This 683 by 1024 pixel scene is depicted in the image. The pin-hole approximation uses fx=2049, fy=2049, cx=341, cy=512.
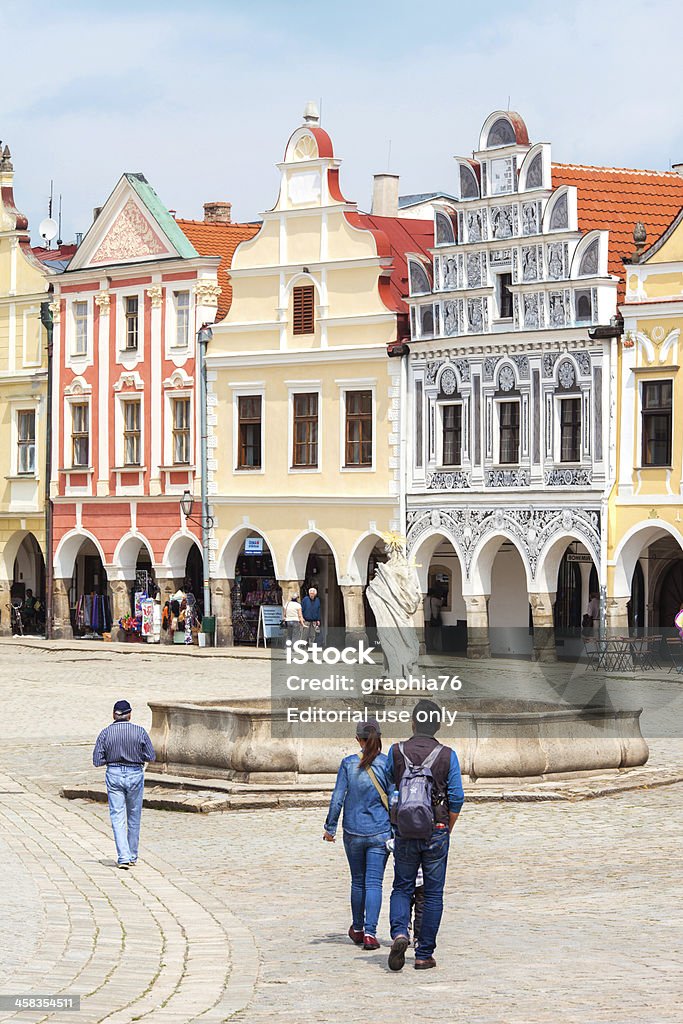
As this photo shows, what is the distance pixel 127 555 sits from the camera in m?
51.5

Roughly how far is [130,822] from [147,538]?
33334 mm

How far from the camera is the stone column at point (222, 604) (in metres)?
48.2

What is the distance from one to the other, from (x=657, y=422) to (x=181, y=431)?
13.9 m

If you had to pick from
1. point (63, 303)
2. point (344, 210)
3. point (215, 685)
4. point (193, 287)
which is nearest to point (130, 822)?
point (215, 685)

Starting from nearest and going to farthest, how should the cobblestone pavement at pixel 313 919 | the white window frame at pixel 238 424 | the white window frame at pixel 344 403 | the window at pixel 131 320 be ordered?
the cobblestone pavement at pixel 313 919 → the white window frame at pixel 344 403 → the white window frame at pixel 238 424 → the window at pixel 131 320

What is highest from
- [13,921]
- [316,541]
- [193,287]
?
[193,287]

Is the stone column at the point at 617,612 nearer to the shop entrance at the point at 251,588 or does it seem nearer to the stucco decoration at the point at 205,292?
the shop entrance at the point at 251,588

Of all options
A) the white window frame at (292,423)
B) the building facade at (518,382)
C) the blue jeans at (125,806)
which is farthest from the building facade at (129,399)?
the blue jeans at (125,806)

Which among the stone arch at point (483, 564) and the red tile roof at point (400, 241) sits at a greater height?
the red tile roof at point (400, 241)

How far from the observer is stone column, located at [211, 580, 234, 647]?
158ft

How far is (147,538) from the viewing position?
50.5m

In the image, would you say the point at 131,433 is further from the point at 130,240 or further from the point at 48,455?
the point at 130,240

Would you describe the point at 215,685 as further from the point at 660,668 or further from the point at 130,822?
the point at 130,822

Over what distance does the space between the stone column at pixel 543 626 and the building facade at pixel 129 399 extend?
10.5 metres
